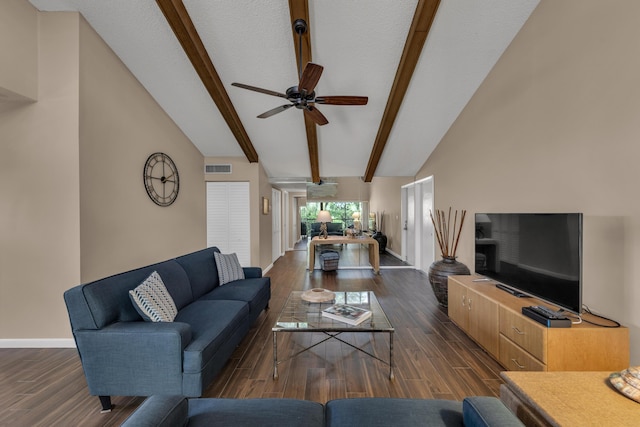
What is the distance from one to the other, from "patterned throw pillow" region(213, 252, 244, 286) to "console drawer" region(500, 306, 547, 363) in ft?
9.72

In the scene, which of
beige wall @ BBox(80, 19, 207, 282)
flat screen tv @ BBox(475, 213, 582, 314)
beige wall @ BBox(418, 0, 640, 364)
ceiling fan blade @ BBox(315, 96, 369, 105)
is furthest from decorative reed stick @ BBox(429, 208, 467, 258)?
beige wall @ BBox(80, 19, 207, 282)

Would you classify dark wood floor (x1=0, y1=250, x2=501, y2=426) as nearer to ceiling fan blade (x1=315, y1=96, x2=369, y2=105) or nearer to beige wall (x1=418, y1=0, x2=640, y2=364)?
beige wall (x1=418, y1=0, x2=640, y2=364)

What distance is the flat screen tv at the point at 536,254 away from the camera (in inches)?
76.2

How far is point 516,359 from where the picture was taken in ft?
6.99

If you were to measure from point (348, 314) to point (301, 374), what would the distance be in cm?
63

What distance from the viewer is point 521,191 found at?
287cm

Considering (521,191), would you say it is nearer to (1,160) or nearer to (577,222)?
(577,222)

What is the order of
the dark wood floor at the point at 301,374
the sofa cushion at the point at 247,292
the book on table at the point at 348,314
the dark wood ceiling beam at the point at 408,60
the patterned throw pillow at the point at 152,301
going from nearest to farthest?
the dark wood floor at the point at 301,374 < the patterned throw pillow at the point at 152,301 < the book on table at the point at 348,314 < the dark wood ceiling beam at the point at 408,60 < the sofa cushion at the point at 247,292

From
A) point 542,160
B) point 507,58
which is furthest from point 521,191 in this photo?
point 507,58

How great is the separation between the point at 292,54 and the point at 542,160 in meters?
2.91

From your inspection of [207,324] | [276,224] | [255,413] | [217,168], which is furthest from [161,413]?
[276,224]

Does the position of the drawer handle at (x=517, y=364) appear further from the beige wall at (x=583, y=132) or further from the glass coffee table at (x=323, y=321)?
the glass coffee table at (x=323, y=321)

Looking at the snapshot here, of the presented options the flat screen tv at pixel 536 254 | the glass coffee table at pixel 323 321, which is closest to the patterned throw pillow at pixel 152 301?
the glass coffee table at pixel 323 321

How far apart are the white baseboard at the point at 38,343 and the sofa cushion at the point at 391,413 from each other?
2.99m
